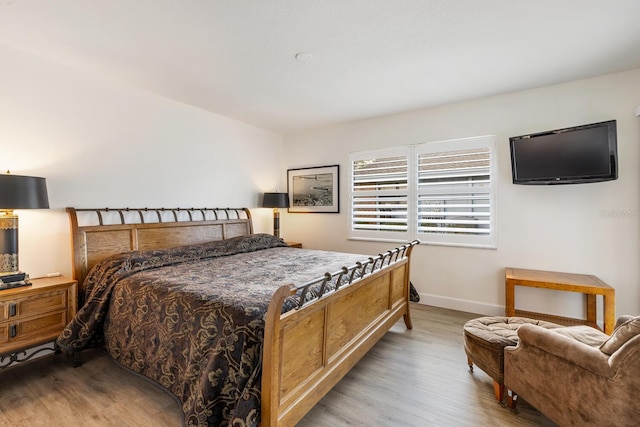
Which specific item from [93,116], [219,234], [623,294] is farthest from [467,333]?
[93,116]

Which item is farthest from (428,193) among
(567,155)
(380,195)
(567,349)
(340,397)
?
(340,397)

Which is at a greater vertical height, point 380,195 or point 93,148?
point 93,148

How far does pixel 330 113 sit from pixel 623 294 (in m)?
3.83

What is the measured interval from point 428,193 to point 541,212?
4.09 feet

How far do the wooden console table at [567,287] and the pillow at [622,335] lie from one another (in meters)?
1.57

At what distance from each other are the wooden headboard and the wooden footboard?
2.30m

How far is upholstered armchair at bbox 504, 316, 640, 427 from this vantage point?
53.5 inches

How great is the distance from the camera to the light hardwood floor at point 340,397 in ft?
6.07

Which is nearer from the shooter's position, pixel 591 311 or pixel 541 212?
pixel 591 311

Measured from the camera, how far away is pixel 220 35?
2.28m

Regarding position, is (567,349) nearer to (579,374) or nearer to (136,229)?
(579,374)

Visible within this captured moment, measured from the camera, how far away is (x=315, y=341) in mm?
1771

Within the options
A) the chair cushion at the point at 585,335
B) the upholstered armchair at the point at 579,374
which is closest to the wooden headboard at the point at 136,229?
the upholstered armchair at the point at 579,374

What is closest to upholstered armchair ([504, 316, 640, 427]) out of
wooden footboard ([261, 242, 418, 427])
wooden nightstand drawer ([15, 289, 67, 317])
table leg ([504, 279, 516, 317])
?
wooden footboard ([261, 242, 418, 427])
